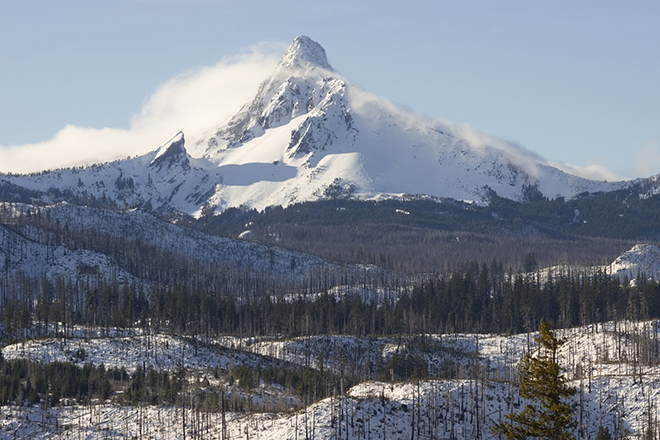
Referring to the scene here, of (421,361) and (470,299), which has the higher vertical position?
(470,299)

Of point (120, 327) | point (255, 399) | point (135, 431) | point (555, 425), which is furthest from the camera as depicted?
point (120, 327)

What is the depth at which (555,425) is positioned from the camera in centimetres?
5575

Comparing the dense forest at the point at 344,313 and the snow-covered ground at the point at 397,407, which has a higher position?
the dense forest at the point at 344,313

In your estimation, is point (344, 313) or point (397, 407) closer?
point (397, 407)

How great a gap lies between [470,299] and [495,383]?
8523 centimetres

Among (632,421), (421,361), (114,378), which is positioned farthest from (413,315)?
(632,421)

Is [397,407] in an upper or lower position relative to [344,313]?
lower

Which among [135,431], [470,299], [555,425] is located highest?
[470,299]

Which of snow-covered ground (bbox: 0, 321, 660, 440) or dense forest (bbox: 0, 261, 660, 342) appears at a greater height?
dense forest (bbox: 0, 261, 660, 342)

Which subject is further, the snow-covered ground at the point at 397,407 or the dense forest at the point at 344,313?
the dense forest at the point at 344,313

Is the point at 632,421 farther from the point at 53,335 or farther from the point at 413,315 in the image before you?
the point at 53,335

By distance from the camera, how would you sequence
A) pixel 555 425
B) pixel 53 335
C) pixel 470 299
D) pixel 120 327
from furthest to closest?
pixel 470 299 < pixel 120 327 < pixel 53 335 < pixel 555 425

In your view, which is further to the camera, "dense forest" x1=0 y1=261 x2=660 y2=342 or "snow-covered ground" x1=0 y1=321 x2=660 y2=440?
"dense forest" x1=0 y1=261 x2=660 y2=342

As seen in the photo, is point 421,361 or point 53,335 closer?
point 421,361
